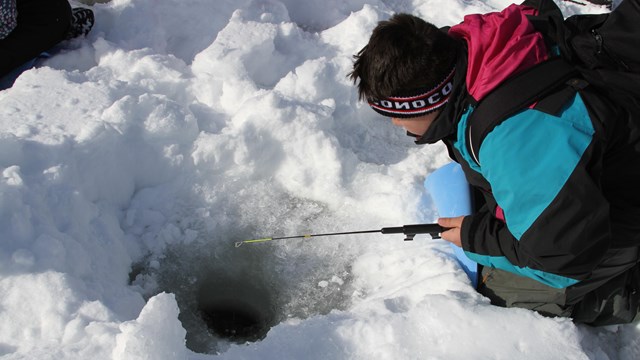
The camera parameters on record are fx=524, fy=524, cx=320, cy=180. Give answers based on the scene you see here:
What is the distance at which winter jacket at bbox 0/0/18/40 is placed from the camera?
3381mm

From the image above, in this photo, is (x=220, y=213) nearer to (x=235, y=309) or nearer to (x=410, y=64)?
(x=235, y=309)

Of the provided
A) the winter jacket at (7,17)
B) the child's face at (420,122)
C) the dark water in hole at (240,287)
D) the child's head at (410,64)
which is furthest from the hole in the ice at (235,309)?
the winter jacket at (7,17)

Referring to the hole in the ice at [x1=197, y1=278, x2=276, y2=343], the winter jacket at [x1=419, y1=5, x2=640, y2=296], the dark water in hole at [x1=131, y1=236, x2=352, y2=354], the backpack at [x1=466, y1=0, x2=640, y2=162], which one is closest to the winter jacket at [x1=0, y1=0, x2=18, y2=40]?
the dark water in hole at [x1=131, y1=236, x2=352, y2=354]

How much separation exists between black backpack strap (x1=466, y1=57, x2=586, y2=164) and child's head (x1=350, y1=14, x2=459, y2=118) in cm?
20

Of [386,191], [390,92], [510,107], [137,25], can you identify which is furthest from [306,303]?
[137,25]

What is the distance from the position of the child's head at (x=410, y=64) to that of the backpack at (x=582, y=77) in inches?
7.3

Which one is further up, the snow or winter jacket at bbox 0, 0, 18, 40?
winter jacket at bbox 0, 0, 18, 40

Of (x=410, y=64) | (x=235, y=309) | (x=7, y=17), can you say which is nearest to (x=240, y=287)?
(x=235, y=309)

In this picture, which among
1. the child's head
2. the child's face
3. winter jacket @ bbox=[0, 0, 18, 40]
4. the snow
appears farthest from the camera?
winter jacket @ bbox=[0, 0, 18, 40]

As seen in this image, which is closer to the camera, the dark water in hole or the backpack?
the backpack

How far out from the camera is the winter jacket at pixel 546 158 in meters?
1.54

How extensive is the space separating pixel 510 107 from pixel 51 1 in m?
3.35

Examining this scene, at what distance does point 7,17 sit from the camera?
11.3 ft

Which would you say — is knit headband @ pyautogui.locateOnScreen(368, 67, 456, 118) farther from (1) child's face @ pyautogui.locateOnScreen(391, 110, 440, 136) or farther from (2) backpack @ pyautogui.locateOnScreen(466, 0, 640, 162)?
(2) backpack @ pyautogui.locateOnScreen(466, 0, 640, 162)
